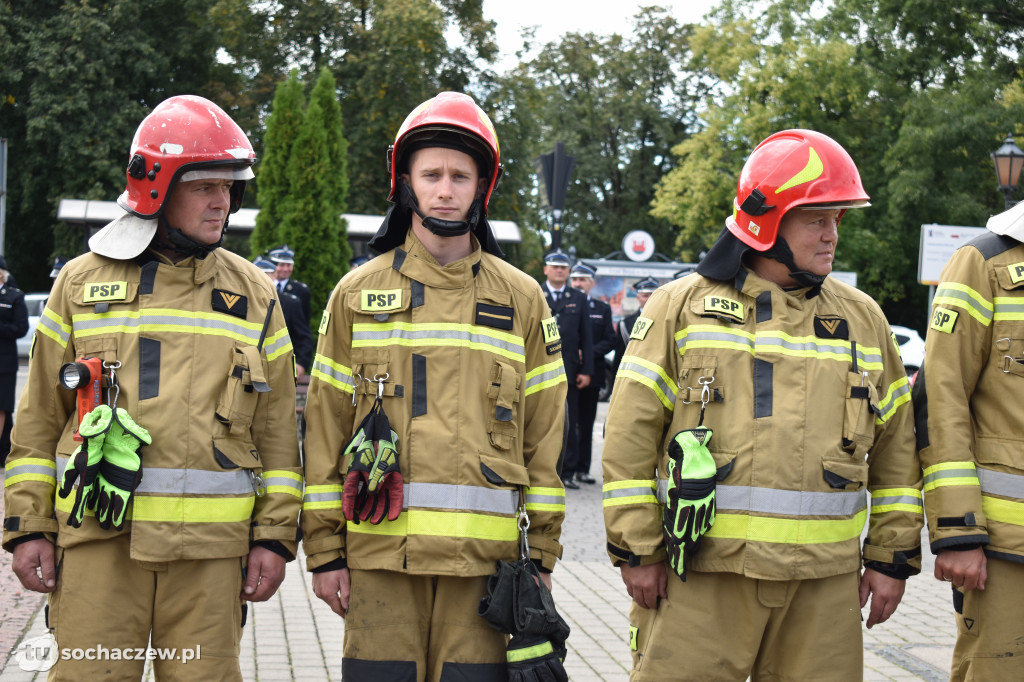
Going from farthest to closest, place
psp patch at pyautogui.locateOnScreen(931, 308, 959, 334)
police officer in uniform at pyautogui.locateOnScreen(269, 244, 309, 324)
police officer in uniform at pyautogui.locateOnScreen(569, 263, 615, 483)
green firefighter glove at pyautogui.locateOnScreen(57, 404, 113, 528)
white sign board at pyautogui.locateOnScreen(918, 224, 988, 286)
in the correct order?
white sign board at pyautogui.locateOnScreen(918, 224, 988, 286) → police officer in uniform at pyautogui.locateOnScreen(269, 244, 309, 324) → police officer in uniform at pyautogui.locateOnScreen(569, 263, 615, 483) → psp patch at pyautogui.locateOnScreen(931, 308, 959, 334) → green firefighter glove at pyautogui.locateOnScreen(57, 404, 113, 528)

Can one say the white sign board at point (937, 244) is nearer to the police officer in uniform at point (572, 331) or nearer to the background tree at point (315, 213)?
the police officer in uniform at point (572, 331)

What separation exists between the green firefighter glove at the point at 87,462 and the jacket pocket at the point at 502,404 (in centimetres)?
122

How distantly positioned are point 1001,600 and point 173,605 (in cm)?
287

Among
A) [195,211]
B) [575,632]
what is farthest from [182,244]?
[575,632]

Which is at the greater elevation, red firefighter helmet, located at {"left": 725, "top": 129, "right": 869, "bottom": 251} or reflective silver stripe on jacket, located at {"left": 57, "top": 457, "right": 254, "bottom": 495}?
red firefighter helmet, located at {"left": 725, "top": 129, "right": 869, "bottom": 251}

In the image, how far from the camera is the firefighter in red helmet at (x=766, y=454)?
3523 mm

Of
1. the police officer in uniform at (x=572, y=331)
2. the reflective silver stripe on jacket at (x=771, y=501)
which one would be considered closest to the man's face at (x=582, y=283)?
the police officer in uniform at (x=572, y=331)

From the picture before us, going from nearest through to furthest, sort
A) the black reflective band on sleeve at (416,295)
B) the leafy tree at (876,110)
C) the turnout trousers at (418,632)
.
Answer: the turnout trousers at (418,632) → the black reflective band on sleeve at (416,295) → the leafy tree at (876,110)

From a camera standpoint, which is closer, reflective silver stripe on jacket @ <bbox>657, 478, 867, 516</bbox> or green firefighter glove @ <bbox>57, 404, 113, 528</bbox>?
green firefighter glove @ <bbox>57, 404, 113, 528</bbox>

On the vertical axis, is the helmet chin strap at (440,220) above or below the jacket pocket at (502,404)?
above

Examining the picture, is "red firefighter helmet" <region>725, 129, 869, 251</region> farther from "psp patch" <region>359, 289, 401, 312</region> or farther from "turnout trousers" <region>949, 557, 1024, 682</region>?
"turnout trousers" <region>949, 557, 1024, 682</region>

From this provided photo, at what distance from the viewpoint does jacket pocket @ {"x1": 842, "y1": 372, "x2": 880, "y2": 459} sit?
3621mm

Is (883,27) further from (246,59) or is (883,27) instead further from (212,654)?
(212,654)

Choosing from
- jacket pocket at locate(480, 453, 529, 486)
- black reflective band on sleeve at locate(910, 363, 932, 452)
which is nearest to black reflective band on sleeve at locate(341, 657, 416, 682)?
jacket pocket at locate(480, 453, 529, 486)
